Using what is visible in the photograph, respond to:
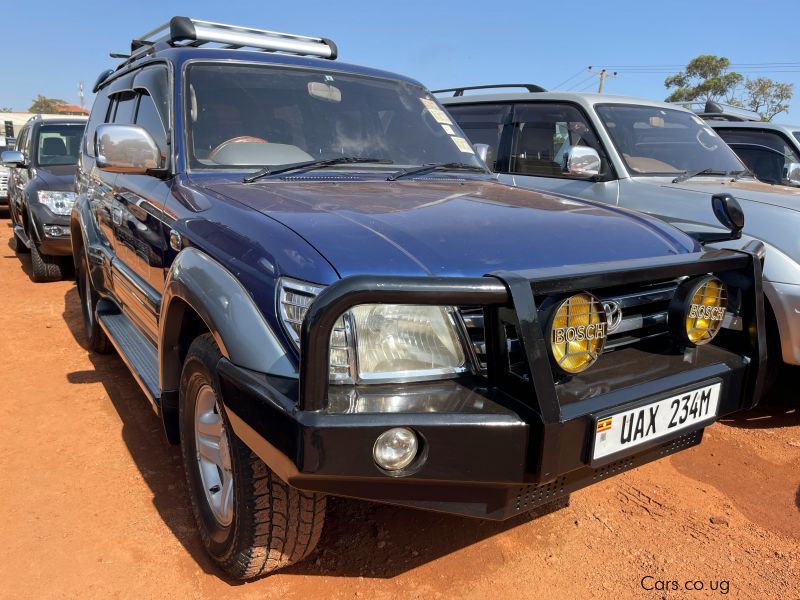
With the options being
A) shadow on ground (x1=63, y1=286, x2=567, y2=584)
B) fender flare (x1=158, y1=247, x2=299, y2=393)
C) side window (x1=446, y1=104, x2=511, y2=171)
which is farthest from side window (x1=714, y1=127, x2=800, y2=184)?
fender flare (x1=158, y1=247, x2=299, y2=393)

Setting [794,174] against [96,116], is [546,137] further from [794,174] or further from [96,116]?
[96,116]

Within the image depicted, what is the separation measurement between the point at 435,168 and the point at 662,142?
2444 mm

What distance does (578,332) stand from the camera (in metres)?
1.80

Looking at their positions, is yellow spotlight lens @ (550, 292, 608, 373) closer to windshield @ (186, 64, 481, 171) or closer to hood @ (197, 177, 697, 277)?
hood @ (197, 177, 697, 277)

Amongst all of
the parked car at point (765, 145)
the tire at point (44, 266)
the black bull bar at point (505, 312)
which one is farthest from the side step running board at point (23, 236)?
the parked car at point (765, 145)

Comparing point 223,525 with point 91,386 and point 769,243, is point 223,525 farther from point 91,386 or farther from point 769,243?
point 769,243

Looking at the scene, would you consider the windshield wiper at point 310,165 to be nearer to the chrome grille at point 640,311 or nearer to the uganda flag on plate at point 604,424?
the chrome grille at point 640,311

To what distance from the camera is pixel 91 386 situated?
13.0 feet

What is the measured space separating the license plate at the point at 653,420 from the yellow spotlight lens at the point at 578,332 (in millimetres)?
180

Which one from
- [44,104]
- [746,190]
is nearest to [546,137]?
[746,190]

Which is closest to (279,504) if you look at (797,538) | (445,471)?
(445,471)

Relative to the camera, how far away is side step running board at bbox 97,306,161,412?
2.70 meters

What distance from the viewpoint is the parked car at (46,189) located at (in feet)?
21.7

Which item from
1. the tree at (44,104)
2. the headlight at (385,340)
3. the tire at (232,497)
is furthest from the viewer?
the tree at (44,104)
